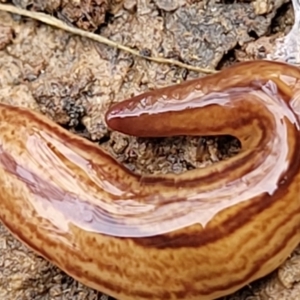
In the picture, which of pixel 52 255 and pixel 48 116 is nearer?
pixel 52 255

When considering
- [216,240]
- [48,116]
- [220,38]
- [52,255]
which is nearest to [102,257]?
[52,255]

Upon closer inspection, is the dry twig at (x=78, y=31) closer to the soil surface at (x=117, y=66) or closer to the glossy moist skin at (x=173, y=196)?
the soil surface at (x=117, y=66)

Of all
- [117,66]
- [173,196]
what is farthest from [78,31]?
[173,196]

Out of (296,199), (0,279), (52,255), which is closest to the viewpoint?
(296,199)

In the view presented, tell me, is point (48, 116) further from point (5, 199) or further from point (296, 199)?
point (296, 199)

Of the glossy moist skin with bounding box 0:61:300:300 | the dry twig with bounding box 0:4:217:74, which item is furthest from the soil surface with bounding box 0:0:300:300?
the glossy moist skin with bounding box 0:61:300:300

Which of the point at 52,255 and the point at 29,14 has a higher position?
the point at 29,14

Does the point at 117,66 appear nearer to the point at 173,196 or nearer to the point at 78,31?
the point at 78,31
